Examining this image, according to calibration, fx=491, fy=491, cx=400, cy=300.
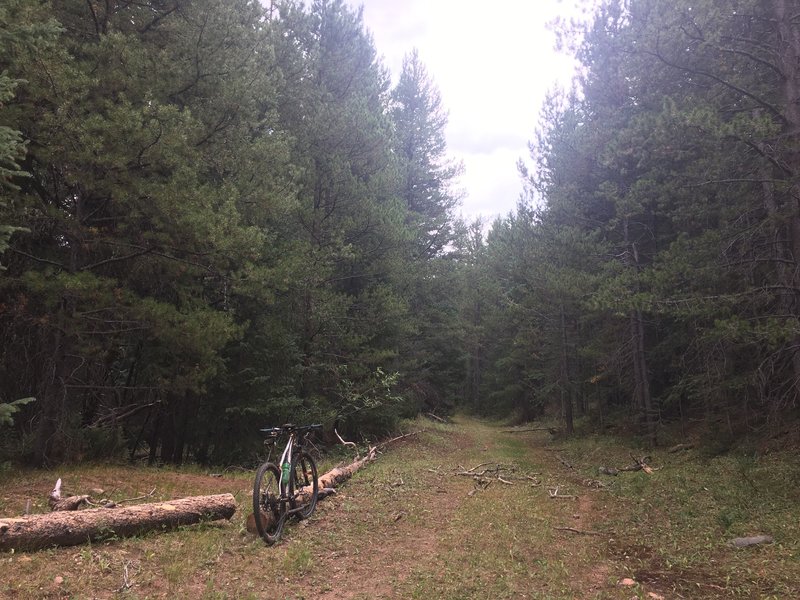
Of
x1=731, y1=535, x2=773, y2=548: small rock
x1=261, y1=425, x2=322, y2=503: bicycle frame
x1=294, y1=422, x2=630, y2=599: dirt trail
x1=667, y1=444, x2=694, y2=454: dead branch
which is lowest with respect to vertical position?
x1=294, y1=422, x2=630, y2=599: dirt trail

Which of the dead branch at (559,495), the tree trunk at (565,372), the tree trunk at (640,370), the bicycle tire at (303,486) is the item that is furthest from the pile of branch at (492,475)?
the tree trunk at (565,372)

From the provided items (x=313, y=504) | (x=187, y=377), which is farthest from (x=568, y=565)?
(x=187, y=377)

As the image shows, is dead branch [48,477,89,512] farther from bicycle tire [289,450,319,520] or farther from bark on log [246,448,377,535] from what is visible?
bicycle tire [289,450,319,520]

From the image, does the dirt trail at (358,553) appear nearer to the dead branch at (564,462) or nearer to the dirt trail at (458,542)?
the dirt trail at (458,542)

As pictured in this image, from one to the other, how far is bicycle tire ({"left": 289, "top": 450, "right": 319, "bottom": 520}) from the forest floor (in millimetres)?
225

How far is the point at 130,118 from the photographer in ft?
28.2

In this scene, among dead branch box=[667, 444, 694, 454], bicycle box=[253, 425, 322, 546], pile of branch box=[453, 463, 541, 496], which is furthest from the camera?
dead branch box=[667, 444, 694, 454]

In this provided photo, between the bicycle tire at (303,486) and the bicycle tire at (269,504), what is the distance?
273mm

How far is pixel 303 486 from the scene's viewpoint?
24.3 feet

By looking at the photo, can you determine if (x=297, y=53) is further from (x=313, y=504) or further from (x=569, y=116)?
(x=313, y=504)

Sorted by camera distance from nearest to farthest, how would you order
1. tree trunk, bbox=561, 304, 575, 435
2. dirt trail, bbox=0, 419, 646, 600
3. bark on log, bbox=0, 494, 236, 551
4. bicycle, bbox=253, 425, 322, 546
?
dirt trail, bbox=0, 419, 646, 600, bark on log, bbox=0, 494, 236, 551, bicycle, bbox=253, 425, 322, 546, tree trunk, bbox=561, 304, 575, 435

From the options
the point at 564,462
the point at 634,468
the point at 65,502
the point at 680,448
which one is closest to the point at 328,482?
the point at 65,502

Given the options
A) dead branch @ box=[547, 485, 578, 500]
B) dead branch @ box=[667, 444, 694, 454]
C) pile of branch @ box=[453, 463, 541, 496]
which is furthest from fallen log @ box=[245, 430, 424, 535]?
dead branch @ box=[667, 444, 694, 454]

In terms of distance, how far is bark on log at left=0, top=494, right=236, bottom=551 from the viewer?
500 centimetres
